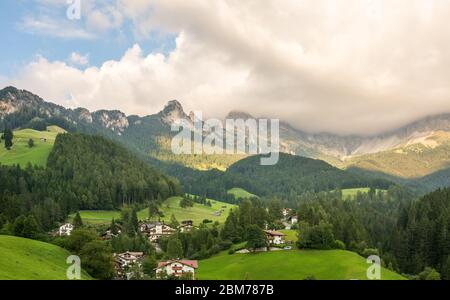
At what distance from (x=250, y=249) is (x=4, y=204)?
71.1 metres

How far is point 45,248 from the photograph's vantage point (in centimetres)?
7731

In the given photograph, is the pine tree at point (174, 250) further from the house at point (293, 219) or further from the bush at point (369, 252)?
the house at point (293, 219)

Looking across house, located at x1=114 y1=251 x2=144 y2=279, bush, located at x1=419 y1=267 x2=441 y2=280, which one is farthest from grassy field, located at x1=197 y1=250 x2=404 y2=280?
house, located at x1=114 y1=251 x2=144 y2=279

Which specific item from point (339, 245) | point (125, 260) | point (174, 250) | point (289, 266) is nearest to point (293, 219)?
point (339, 245)

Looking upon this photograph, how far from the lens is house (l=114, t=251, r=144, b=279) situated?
11000 cm

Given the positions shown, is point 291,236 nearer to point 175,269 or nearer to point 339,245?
point 339,245

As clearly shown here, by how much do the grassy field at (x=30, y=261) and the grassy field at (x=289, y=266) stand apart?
35013 millimetres

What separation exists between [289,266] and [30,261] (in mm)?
59290

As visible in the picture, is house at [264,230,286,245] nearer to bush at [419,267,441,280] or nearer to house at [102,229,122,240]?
bush at [419,267,441,280]

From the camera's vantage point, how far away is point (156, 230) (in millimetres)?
171375
